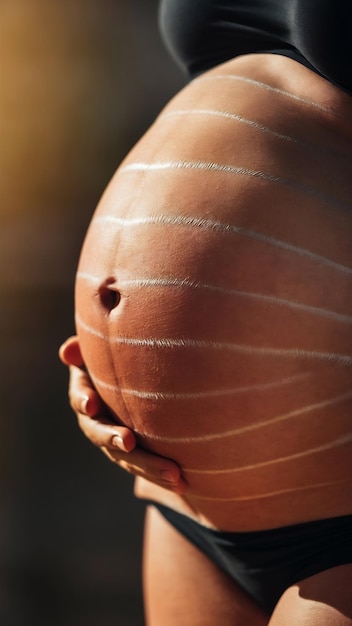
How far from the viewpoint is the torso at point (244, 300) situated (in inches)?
29.8

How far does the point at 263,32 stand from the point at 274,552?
0.61m

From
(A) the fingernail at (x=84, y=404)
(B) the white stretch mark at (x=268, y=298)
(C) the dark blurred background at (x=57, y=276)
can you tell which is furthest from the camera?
(C) the dark blurred background at (x=57, y=276)

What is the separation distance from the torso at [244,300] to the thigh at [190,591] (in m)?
0.16

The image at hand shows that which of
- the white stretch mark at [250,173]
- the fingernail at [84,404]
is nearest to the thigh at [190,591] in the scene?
the fingernail at [84,404]

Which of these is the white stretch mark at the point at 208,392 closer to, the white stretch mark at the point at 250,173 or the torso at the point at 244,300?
the torso at the point at 244,300

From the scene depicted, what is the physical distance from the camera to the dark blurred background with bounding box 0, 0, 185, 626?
6.30 ft

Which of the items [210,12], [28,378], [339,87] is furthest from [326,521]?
[28,378]

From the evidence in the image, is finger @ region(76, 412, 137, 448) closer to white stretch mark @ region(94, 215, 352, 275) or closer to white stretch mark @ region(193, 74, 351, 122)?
white stretch mark @ region(94, 215, 352, 275)

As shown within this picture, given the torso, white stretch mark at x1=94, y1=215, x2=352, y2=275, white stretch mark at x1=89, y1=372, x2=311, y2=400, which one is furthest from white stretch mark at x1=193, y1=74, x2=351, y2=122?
white stretch mark at x1=89, y1=372, x2=311, y2=400

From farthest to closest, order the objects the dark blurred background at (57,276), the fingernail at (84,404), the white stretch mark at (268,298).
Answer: the dark blurred background at (57,276) → the fingernail at (84,404) → the white stretch mark at (268,298)

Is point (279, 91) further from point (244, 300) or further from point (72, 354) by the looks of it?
point (72, 354)

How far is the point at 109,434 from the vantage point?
87 centimetres

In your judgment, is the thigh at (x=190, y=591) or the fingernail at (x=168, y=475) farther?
the thigh at (x=190, y=591)

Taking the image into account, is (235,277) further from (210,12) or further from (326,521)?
(210,12)
